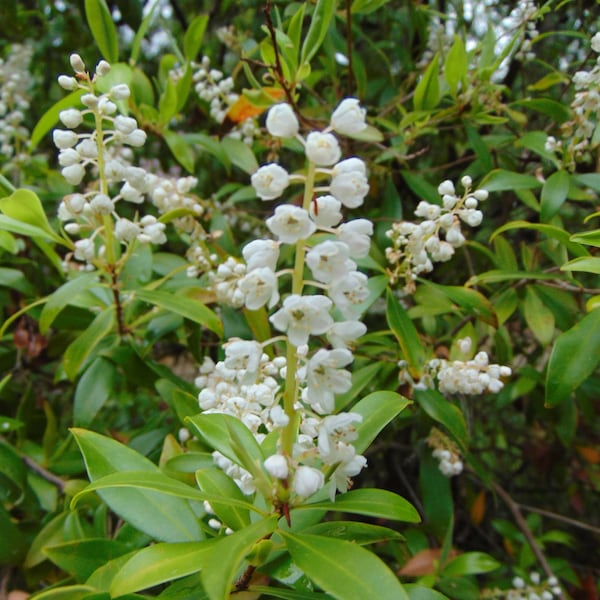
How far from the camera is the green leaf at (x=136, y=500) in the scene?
4.29ft

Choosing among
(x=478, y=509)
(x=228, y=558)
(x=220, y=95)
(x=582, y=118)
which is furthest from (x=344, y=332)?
(x=478, y=509)

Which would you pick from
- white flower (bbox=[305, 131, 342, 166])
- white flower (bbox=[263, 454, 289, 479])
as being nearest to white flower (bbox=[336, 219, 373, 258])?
white flower (bbox=[305, 131, 342, 166])

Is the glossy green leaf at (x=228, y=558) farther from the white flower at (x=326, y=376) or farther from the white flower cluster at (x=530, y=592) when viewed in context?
the white flower cluster at (x=530, y=592)

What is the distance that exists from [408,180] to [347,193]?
1.54 meters

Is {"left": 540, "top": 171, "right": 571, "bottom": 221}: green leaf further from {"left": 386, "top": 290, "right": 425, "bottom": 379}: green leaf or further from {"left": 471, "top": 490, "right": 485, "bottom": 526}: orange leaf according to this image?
{"left": 471, "top": 490, "right": 485, "bottom": 526}: orange leaf

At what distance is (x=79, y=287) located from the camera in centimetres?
178

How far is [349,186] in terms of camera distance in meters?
1.02

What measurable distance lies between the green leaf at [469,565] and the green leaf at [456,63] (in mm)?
1709

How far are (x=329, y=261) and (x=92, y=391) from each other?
4.22 feet

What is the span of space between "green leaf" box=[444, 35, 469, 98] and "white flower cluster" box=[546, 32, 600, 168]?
0.37 metres

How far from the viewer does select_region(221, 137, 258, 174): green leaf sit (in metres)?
2.40

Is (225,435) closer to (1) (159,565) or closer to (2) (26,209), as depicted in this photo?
(1) (159,565)

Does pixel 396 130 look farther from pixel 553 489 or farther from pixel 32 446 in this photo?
pixel 553 489

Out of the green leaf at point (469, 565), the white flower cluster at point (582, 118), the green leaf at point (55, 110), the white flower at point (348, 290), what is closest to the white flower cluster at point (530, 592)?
the green leaf at point (469, 565)
